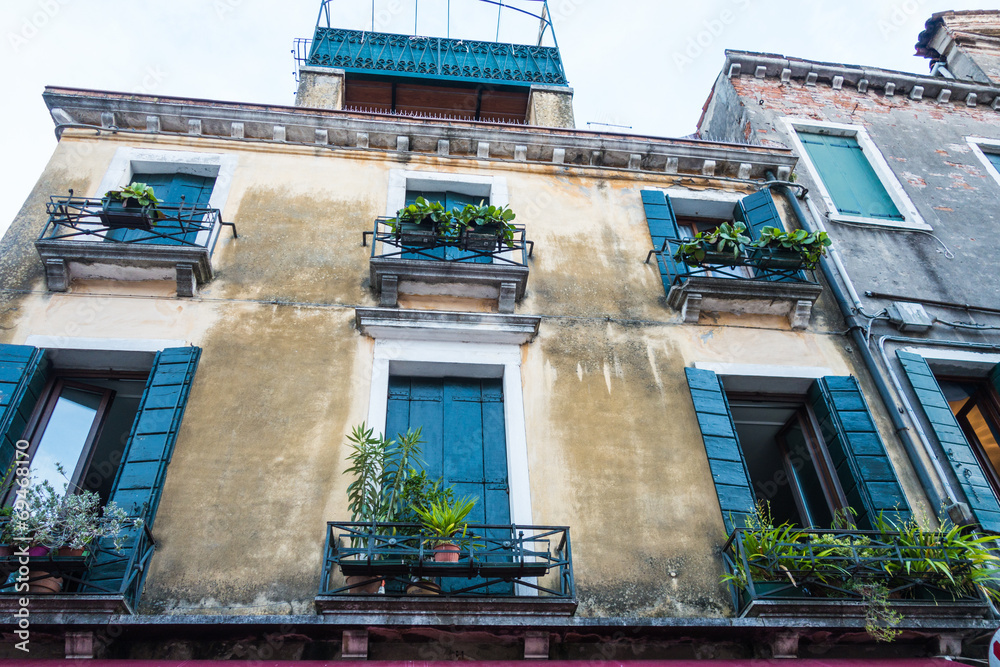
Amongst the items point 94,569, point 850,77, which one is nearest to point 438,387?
point 94,569

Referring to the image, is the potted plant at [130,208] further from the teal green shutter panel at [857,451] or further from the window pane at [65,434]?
the teal green shutter panel at [857,451]

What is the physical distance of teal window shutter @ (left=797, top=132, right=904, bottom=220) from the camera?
10883 mm

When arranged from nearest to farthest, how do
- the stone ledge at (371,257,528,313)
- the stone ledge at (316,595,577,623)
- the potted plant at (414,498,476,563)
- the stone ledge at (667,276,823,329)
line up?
the stone ledge at (316,595,577,623) → the potted plant at (414,498,476,563) → the stone ledge at (371,257,528,313) → the stone ledge at (667,276,823,329)

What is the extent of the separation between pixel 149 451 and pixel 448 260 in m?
3.63

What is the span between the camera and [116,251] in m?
8.08

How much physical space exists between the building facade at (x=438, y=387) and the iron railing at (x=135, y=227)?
0.07 m

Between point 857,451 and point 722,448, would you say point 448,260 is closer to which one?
point 722,448

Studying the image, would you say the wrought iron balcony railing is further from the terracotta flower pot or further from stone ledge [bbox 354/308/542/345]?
the terracotta flower pot

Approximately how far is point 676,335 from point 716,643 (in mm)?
3580

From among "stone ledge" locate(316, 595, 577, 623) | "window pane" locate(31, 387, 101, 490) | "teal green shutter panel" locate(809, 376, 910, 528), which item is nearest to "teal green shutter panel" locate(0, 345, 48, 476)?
"window pane" locate(31, 387, 101, 490)

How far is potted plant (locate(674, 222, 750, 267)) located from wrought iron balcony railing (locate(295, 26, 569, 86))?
600 centimetres

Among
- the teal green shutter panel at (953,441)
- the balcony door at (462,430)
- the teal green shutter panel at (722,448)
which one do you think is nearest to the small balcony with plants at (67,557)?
the balcony door at (462,430)

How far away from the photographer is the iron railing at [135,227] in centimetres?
832

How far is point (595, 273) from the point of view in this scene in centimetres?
934
